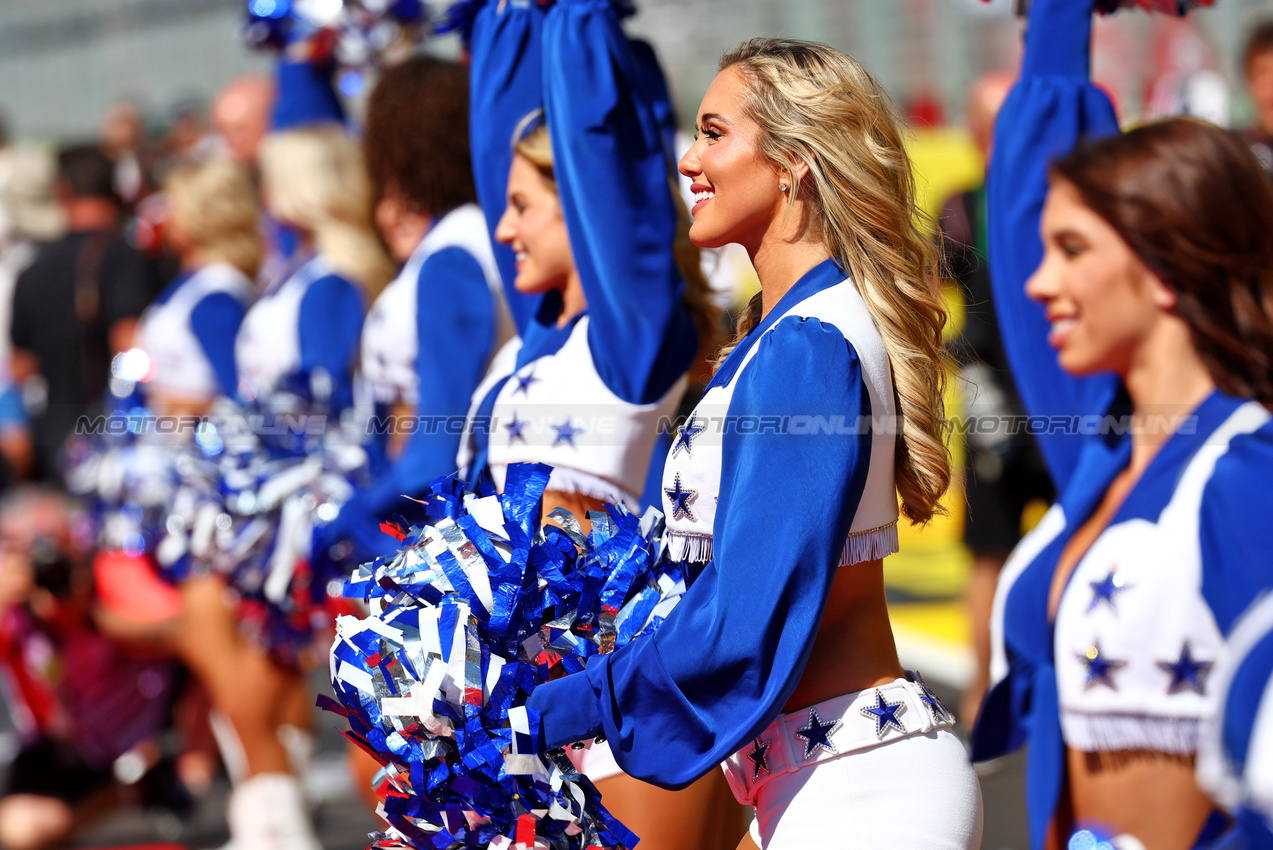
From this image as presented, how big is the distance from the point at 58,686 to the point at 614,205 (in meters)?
2.64

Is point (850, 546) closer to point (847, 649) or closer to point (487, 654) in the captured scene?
point (847, 649)

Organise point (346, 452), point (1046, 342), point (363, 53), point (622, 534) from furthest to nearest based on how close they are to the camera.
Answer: point (363, 53) → point (346, 452) → point (1046, 342) → point (622, 534)

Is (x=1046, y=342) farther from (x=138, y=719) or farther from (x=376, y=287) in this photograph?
(x=138, y=719)

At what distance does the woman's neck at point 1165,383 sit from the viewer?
2.37 metres

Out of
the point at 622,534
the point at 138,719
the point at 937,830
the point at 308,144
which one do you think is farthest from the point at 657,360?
the point at 138,719

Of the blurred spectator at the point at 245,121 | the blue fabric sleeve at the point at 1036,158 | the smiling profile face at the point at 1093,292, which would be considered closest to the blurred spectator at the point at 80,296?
the blurred spectator at the point at 245,121

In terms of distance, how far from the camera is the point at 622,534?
196cm

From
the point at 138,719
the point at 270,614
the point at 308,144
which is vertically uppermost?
the point at 308,144

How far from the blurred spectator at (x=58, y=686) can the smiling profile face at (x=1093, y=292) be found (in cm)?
302

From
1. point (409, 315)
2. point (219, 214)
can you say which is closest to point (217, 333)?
point (219, 214)

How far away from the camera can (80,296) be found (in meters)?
6.32

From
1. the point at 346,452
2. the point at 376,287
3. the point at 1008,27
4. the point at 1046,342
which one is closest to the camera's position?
the point at 1046,342

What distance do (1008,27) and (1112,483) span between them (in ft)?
28.4

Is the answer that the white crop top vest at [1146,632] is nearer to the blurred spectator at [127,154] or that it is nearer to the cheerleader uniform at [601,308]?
the cheerleader uniform at [601,308]
